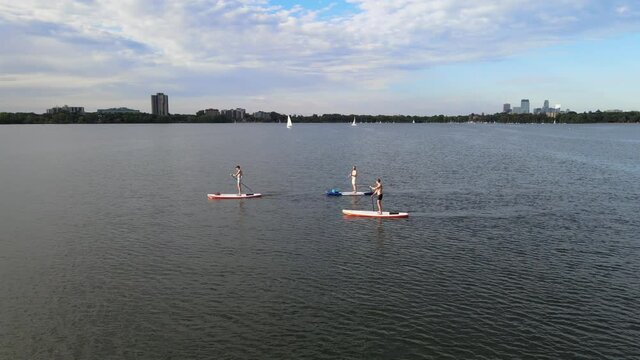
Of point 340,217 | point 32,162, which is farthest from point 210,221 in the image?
point 32,162

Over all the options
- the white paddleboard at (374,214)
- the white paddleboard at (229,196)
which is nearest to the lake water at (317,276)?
the white paddleboard at (374,214)

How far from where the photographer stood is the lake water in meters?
20.5

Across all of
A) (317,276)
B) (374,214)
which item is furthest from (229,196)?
(317,276)

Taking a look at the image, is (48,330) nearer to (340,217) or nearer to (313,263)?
(313,263)

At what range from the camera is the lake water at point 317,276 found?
67.4 ft

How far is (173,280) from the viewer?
27.2 m

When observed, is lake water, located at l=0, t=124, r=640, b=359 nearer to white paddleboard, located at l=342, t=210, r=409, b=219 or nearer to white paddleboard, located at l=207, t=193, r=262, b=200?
white paddleboard, located at l=342, t=210, r=409, b=219

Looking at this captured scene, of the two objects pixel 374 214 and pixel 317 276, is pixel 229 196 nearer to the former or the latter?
pixel 374 214

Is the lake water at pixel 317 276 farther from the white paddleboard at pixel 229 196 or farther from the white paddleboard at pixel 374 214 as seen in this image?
the white paddleboard at pixel 229 196

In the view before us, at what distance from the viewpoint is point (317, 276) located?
91.1 ft

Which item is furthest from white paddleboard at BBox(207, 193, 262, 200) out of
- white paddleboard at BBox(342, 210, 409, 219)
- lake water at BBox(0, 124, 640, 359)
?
white paddleboard at BBox(342, 210, 409, 219)

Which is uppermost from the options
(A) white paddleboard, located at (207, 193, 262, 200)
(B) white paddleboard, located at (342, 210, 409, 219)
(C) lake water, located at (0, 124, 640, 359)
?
(A) white paddleboard, located at (207, 193, 262, 200)

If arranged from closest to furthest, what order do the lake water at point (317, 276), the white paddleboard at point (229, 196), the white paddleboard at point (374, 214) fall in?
1. the lake water at point (317, 276)
2. the white paddleboard at point (374, 214)
3. the white paddleboard at point (229, 196)

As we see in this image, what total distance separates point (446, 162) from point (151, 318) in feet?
251
